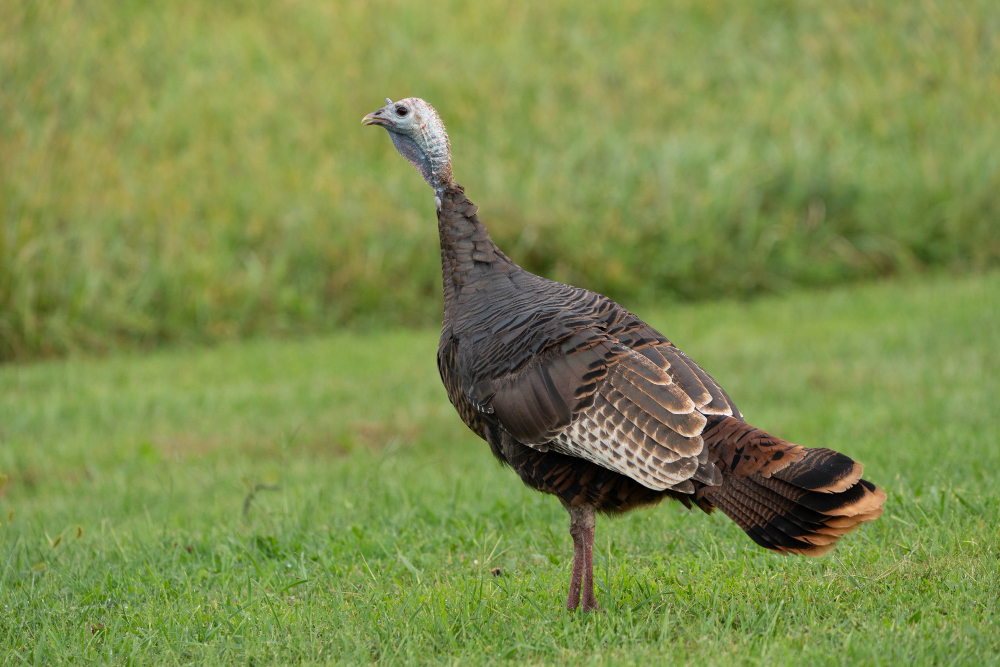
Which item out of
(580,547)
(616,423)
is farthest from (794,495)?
(580,547)

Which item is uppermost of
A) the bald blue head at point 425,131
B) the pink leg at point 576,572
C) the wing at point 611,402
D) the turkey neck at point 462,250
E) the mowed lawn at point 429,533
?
the bald blue head at point 425,131

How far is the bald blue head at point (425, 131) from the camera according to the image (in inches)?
169

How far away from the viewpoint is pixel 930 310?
903cm

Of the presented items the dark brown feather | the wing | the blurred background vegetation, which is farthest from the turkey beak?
the blurred background vegetation

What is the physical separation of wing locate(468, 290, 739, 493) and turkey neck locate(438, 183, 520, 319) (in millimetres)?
511

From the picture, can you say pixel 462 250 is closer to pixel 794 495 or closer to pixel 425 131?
pixel 425 131

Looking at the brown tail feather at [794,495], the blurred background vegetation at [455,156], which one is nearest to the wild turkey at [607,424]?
the brown tail feather at [794,495]

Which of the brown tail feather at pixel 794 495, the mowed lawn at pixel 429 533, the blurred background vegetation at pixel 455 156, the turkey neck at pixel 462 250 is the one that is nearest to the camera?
the brown tail feather at pixel 794 495

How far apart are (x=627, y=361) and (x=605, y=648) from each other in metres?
0.95

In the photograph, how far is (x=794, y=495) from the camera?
311cm

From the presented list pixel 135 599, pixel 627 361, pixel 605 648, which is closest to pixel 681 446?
pixel 627 361

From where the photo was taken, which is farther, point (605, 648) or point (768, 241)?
point (768, 241)

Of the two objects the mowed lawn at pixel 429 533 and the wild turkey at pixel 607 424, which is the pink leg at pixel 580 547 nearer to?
the wild turkey at pixel 607 424

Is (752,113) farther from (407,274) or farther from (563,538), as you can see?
(563,538)
